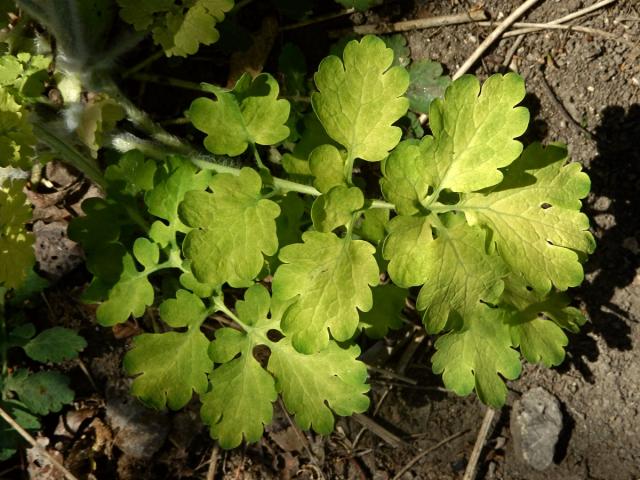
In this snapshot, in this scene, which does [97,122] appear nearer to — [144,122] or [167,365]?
[144,122]

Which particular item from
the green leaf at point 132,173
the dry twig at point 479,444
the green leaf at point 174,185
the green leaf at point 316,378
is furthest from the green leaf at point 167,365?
the dry twig at point 479,444

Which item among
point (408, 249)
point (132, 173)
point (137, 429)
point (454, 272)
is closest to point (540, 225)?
point (454, 272)

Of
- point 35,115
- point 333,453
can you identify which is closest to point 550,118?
point 333,453

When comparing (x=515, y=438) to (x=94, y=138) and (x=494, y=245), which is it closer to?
(x=494, y=245)

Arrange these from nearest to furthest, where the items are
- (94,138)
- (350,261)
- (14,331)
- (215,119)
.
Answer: (350,261) → (215,119) → (94,138) → (14,331)

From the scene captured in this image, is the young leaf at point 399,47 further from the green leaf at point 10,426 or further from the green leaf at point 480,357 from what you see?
the green leaf at point 10,426
